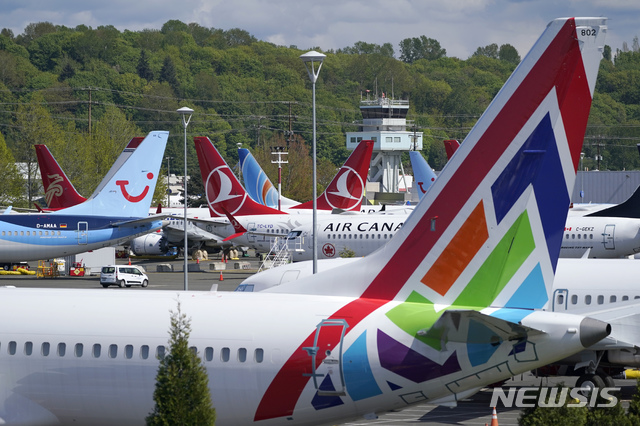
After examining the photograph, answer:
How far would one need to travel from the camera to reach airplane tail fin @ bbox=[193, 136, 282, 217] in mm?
65250

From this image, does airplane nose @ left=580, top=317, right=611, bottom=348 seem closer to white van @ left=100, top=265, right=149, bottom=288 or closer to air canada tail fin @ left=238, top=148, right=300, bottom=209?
white van @ left=100, top=265, right=149, bottom=288

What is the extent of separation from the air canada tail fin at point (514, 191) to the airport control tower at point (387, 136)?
130288 millimetres

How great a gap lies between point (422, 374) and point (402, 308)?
124 cm

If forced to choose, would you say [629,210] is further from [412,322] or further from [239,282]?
[412,322]

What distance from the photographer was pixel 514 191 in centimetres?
1504

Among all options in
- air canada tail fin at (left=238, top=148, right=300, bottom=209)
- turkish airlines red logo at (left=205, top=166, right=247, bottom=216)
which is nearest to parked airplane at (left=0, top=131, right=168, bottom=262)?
turkish airlines red logo at (left=205, top=166, right=247, bottom=216)

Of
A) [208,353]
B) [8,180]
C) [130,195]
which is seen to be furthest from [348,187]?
[208,353]

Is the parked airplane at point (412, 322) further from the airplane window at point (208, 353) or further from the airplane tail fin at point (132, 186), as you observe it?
the airplane tail fin at point (132, 186)

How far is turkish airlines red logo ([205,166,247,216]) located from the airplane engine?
2054cm

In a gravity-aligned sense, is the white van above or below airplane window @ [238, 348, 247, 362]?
below

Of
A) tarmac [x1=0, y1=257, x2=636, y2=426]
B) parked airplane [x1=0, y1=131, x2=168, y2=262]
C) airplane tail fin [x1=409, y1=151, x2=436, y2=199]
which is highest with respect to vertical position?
airplane tail fin [x1=409, y1=151, x2=436, y2=199]

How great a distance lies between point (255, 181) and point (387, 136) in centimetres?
6313

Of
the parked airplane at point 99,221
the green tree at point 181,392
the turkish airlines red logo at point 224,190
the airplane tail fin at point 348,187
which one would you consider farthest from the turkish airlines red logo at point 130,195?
the green tree at point 181,392

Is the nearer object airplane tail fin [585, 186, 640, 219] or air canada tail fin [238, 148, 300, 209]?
airplane tail fin [585, 186, 640, 219]
